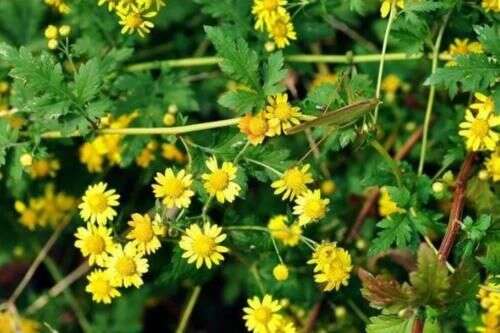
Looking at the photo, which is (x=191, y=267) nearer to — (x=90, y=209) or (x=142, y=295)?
(x=90, y=209)

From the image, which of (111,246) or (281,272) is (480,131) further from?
(111,246)

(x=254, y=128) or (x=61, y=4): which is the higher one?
(x=61, y=4)

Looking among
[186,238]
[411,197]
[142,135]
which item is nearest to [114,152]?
[142,135]

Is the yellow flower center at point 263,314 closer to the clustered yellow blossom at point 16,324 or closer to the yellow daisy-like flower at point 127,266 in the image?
the yellow daisy-like flower at point 127,266

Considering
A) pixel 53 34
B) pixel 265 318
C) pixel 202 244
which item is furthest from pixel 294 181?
pixel 53 34

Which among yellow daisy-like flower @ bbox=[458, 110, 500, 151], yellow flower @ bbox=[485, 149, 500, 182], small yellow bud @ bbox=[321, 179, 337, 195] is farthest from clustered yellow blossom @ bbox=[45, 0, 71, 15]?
yellow flower @ bbox=[485, 149, 500, 182]
